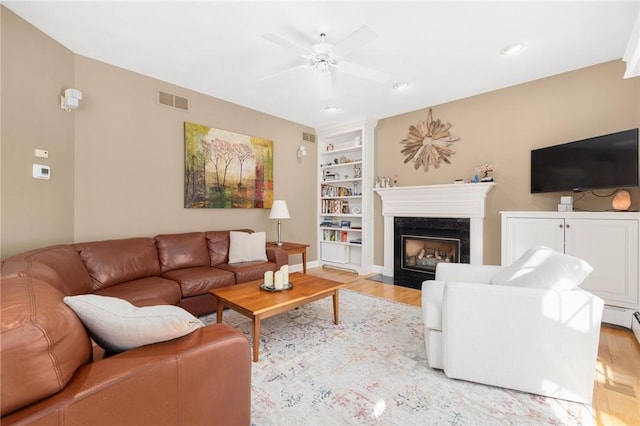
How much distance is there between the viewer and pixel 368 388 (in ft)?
5.92

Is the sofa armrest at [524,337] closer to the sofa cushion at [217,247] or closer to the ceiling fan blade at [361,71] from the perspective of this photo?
the ceiling fan blade at [361,71]

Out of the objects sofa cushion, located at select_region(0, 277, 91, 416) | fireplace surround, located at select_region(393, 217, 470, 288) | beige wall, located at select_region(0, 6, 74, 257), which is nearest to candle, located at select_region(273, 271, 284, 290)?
sofa cushion, located at select_region(0, 277, 91, 416)

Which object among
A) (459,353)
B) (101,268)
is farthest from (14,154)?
(459,353)

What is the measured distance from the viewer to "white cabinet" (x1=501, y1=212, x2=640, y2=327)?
256 centimetres

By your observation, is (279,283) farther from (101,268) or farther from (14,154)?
(14,154)

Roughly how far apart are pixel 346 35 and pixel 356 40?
0.44 metres

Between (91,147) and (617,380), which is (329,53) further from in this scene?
(617,380)

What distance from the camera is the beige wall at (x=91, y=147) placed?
7.43 ft

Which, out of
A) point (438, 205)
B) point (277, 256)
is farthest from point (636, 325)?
point (277, 256)

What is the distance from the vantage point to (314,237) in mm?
5449

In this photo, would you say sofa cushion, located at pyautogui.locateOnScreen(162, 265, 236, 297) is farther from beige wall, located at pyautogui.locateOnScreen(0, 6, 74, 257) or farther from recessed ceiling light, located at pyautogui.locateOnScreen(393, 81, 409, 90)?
recessed ceiling light, located at pyautogui.locateOnScreen(393, 81, 409, 90)

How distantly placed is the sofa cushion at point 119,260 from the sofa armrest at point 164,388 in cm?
200

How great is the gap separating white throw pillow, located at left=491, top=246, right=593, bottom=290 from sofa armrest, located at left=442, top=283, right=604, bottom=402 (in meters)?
0.11

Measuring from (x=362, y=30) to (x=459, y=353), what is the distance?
2.30 meters
